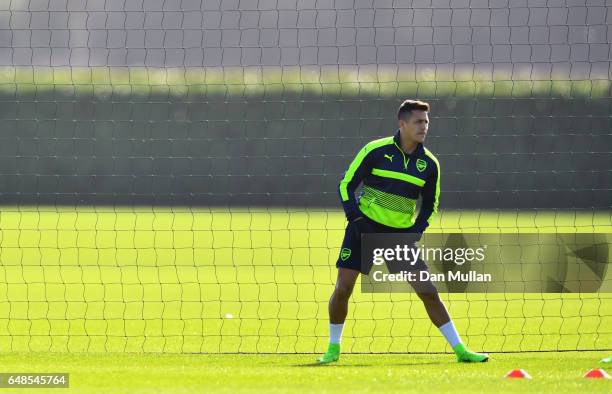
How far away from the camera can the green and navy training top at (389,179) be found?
11016 millimetres

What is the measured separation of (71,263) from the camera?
2241cm

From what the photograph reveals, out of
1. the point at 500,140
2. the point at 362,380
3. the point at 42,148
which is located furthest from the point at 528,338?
the point at 42,148

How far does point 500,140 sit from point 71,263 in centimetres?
1642

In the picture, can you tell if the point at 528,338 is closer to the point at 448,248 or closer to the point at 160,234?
the point at 448,248

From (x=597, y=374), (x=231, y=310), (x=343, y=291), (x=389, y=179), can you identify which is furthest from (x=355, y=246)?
(x=231, y=310)

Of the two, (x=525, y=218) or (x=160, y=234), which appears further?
(x=525, y=218)

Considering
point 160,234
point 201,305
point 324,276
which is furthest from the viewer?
point 160,234

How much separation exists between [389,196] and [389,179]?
14cm

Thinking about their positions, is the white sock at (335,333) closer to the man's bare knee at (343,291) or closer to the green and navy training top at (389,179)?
the man's bare knee at (343,291)

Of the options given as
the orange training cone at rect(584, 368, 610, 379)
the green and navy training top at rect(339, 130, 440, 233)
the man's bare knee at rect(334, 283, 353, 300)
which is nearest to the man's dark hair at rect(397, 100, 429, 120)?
the green and navy training top at rect(339, 130, 440, 233)

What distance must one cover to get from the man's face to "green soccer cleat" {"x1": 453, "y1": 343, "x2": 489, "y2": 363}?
1.75 metres

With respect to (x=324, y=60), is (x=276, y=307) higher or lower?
lower

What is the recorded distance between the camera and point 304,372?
1050 centimetres

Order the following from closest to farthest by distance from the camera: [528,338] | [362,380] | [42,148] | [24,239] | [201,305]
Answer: [362,380], [528,338], [201,305], [24,239], [42,148]
